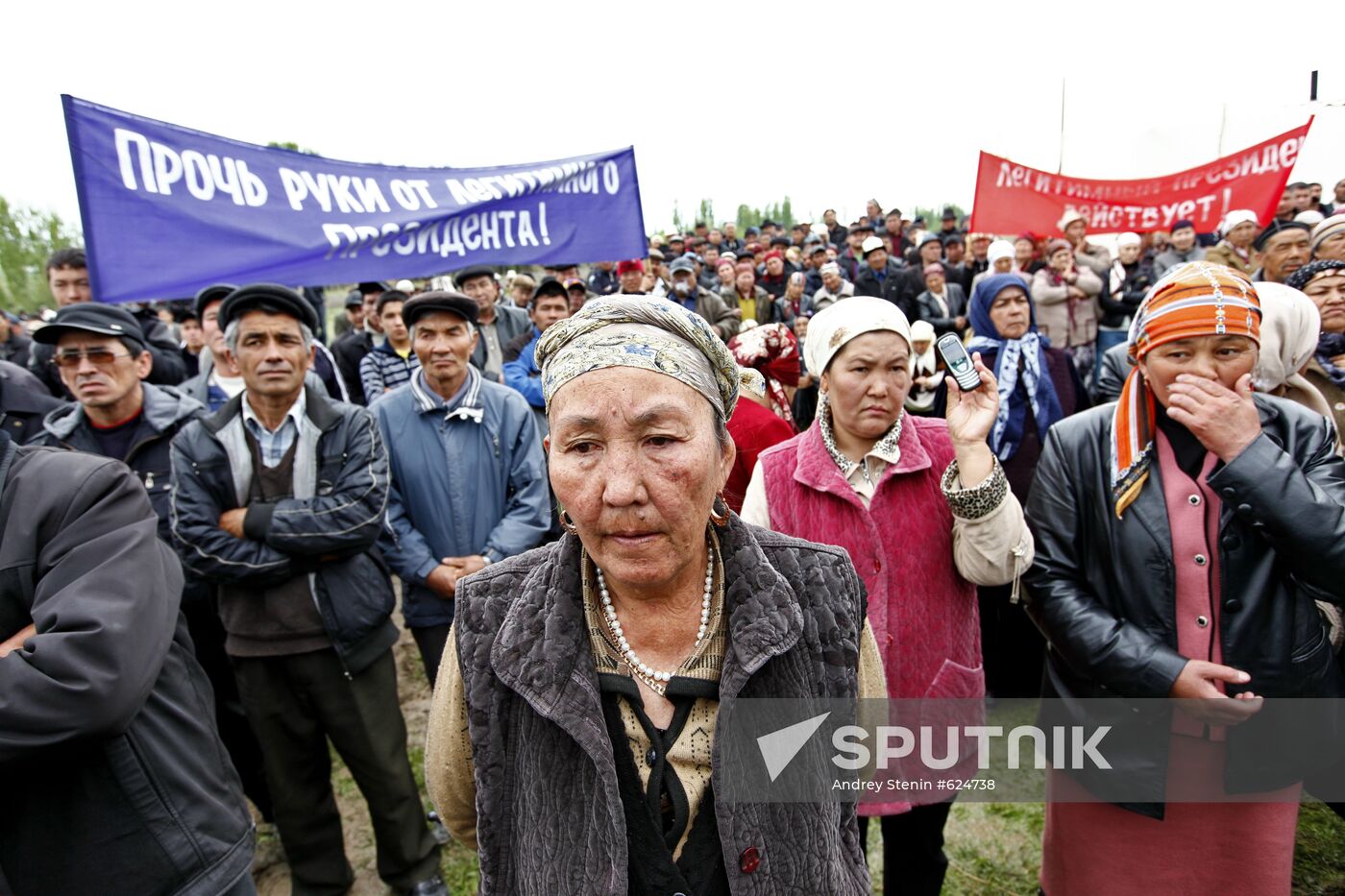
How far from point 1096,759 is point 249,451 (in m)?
3.23

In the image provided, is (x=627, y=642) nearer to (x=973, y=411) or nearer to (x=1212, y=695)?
(x=973, y=411)

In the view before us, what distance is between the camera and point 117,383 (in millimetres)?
3025

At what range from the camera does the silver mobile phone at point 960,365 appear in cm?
207

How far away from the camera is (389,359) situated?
5.84 m

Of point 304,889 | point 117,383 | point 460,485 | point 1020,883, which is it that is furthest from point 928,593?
point 117,383

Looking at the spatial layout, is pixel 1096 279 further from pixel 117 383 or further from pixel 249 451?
pixel 117 383

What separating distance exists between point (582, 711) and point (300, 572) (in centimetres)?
197

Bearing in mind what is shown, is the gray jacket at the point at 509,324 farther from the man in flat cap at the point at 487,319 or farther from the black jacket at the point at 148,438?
the black jacket at the point at 148,438

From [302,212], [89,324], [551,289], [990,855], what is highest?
[302,212]

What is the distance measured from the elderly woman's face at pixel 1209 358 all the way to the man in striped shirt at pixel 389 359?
4.93 m

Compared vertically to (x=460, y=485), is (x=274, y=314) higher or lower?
higher

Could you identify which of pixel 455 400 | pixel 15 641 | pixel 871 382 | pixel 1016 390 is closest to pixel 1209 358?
pixel 871 382

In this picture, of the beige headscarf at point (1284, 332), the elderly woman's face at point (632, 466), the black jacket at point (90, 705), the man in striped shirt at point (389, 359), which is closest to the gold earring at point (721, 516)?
the elderly woman's face at point (632, 466)

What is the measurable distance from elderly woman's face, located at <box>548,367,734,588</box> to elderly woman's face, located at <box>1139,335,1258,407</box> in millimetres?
1504
